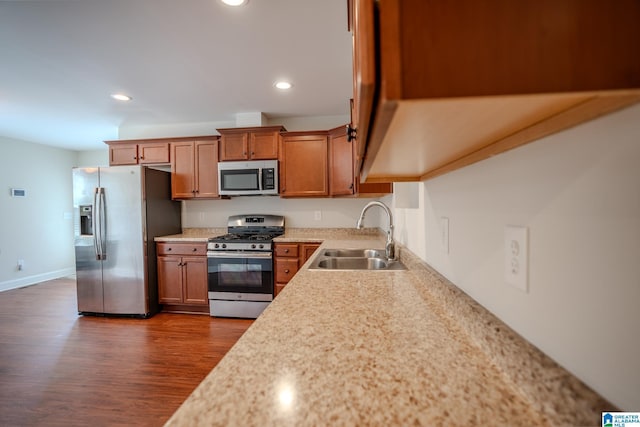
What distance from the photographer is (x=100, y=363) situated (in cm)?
210

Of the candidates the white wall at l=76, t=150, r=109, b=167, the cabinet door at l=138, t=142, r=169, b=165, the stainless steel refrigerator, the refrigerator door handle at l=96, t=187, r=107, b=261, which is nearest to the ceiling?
the cabinet door at l=138, t=142, r=169, b=165

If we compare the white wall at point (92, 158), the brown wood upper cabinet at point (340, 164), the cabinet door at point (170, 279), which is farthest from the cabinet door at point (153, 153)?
the white wall at point (92, 158)

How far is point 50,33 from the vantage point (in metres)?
1.78

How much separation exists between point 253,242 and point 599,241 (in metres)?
2.79

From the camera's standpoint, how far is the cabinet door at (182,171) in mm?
3289

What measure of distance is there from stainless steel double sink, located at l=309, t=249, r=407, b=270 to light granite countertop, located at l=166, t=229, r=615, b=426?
78cm

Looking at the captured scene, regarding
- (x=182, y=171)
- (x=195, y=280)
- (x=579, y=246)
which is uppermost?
(x=182, y=171)

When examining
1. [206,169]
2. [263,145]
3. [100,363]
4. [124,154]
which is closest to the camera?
[100,363]

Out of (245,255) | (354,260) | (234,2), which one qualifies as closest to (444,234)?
(354,260)

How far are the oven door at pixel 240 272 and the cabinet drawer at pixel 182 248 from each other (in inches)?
6.1

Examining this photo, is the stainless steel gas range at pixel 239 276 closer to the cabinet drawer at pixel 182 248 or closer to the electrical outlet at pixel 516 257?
the cabinet drawer at pixel 182 248

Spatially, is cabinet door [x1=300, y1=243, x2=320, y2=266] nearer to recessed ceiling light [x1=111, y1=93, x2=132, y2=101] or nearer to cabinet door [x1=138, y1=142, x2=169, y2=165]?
cabinet door [x1=138, y1=142, x2=169, y2=165]

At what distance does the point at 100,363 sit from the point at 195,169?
2.11 metres

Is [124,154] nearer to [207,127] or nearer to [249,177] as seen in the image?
[207,127]
